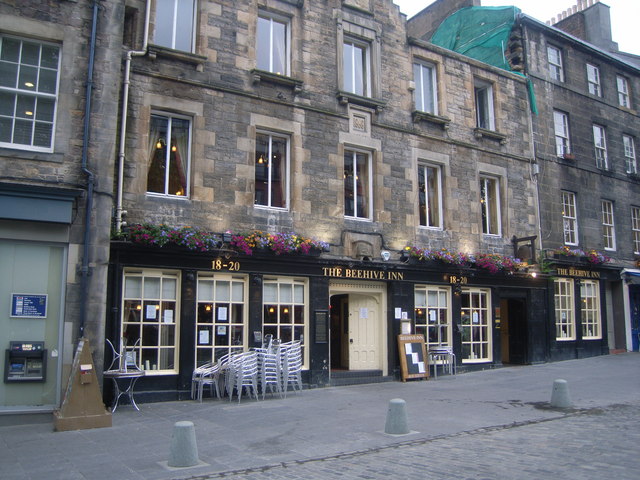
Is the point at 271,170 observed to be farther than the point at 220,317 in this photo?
Yes

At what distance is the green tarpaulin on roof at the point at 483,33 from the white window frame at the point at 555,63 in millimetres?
1776

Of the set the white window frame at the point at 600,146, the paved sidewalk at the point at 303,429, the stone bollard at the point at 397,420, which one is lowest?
the paved sidewalk at the point at 303,429

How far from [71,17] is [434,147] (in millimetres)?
10289

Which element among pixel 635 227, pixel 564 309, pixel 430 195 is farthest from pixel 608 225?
pixel 430 195

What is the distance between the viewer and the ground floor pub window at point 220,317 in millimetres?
12375

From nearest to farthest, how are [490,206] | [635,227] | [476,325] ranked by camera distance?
[476,325]
[490,206]
[635,227]

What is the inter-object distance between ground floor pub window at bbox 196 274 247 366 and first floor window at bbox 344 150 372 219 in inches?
151

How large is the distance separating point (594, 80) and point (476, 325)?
12067 mm

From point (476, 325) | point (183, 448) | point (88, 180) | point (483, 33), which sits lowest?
point (183, 448)

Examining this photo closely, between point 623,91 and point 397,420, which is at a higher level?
point 623,91

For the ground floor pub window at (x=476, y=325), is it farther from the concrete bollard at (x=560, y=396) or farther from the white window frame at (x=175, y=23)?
the white window frame at (x=175, y=23)

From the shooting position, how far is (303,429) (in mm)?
8898

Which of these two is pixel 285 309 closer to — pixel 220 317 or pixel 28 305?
pixel 220 317

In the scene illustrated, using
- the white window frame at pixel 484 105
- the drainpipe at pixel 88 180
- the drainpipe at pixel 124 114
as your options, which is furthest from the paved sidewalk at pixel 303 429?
the white window frame at pixel 484 105
